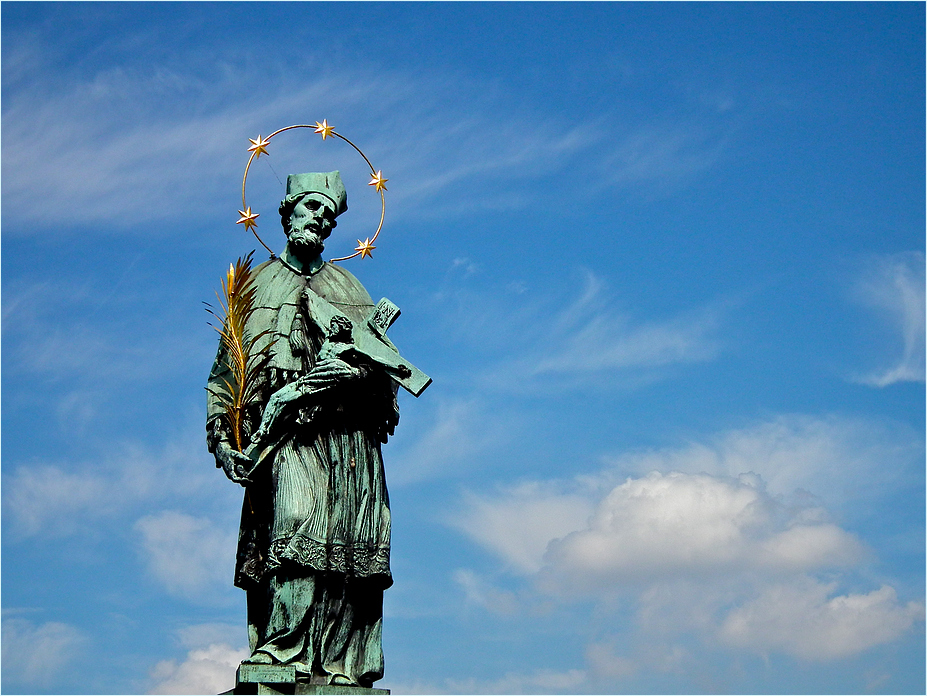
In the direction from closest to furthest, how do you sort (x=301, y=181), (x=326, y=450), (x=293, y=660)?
(x=293, y=660) → (x=326, y=450) → (x=301, y=181)

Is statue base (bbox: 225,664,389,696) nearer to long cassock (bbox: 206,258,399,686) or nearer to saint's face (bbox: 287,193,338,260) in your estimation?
long cassock (bbox: 206,258,399,686)

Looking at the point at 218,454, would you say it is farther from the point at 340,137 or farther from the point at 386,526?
the point at 340,137

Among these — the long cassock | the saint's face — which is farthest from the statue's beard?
the long cassock

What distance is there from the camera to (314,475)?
12.2 meters

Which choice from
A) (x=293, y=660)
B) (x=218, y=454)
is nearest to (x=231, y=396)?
(x=218, y=454)

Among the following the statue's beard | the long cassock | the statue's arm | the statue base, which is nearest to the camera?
the statue base

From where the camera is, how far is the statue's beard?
42.9 feet

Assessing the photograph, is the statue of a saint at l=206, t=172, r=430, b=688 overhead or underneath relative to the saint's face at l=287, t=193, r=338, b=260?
underneath

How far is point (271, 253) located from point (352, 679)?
14.0ft

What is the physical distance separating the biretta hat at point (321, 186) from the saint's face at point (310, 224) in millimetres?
56

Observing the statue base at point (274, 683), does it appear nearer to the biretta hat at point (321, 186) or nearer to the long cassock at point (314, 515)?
the long cassock at point (314, 515)

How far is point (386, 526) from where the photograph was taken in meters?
12.4

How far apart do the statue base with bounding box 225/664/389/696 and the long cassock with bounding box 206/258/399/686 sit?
0.43 ft

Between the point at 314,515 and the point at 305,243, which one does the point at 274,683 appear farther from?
the point at 305,243
